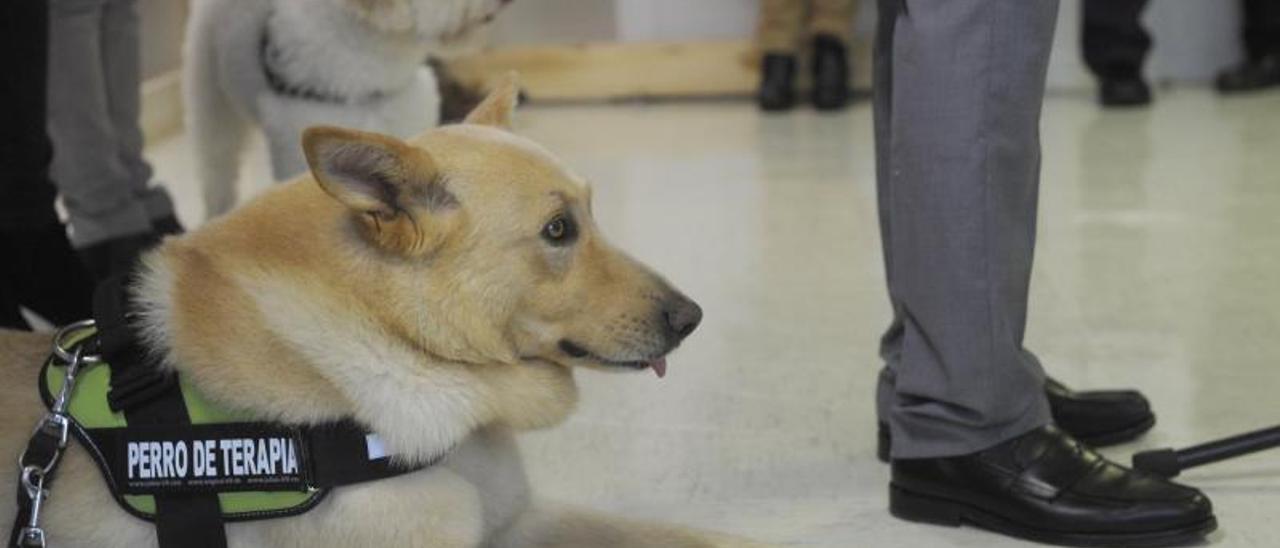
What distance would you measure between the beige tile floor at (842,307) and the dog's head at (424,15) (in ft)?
2.11

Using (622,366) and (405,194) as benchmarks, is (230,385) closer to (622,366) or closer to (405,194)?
(405,194)

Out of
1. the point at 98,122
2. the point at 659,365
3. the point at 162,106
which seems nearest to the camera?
the point at 659,365

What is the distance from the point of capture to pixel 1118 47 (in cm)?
498

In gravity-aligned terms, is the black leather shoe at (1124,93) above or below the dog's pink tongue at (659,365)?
below

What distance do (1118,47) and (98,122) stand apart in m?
3.21

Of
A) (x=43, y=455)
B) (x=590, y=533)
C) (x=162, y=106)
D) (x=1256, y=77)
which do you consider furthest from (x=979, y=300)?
(x=162, y=106)

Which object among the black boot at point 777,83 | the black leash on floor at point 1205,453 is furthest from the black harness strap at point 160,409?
the black boot at point 777,83

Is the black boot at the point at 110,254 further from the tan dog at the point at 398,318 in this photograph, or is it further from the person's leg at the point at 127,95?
the tan dog at the point at 398,318

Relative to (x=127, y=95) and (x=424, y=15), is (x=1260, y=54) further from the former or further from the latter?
(x=127, y=95)

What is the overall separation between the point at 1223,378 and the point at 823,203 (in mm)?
1514

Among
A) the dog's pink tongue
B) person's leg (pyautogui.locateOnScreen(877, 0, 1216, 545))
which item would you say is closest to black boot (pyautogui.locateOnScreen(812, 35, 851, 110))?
person's leg (pyautogui.locateOnScreen(877, 0, 1216, 545))

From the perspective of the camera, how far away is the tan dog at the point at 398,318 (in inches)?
59.6

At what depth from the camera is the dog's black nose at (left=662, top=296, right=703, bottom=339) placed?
1586 mm

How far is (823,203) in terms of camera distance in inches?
150
